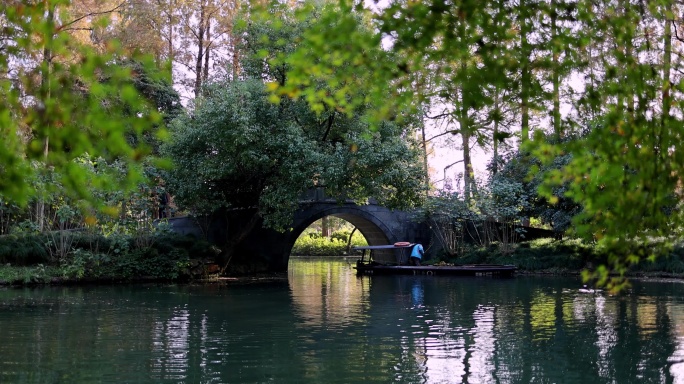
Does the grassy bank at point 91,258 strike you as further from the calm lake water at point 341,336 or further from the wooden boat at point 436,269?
the wooden boat at point 436,269

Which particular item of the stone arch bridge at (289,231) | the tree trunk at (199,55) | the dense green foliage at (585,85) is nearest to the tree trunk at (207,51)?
the tree trunk at (199,55)

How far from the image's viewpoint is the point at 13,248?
51.9 ft

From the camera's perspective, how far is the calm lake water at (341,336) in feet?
21.9

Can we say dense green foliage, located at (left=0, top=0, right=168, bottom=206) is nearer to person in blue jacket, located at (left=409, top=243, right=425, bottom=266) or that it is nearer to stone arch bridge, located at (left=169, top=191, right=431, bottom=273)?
stone arch bridge, located at (left=169, top=191, right=431, bottom=273)

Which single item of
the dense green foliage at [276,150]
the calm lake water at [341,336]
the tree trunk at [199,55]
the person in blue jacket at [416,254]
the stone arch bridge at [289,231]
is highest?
the tree trunk at [199,55]

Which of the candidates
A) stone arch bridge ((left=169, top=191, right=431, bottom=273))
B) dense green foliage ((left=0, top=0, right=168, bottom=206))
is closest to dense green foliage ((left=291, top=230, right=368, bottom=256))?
stone arch bridge ((left=169, top=191, right=431, bottom=273))

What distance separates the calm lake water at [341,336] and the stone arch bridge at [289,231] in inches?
184

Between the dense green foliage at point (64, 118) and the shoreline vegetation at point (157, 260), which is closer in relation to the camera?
the dense green foliage at point (64, 118)

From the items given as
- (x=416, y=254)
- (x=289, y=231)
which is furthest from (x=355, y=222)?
(x=289, y=231)

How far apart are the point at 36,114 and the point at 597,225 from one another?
8.73ft

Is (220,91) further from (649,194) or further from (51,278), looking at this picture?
(649,194)

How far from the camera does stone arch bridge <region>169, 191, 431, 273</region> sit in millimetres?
19719

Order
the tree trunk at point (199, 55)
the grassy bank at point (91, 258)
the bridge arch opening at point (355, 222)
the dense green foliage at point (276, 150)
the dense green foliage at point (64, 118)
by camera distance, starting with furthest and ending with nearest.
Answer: the tree trunk at point (199, 55) → the bridge arch opening at point (355, 222) → the dense green foliage at point (276, 150) → the grassy bank at point (91, 258) → the dense green foliage at point (64, 118)

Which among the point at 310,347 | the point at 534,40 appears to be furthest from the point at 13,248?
the point at 534,40
